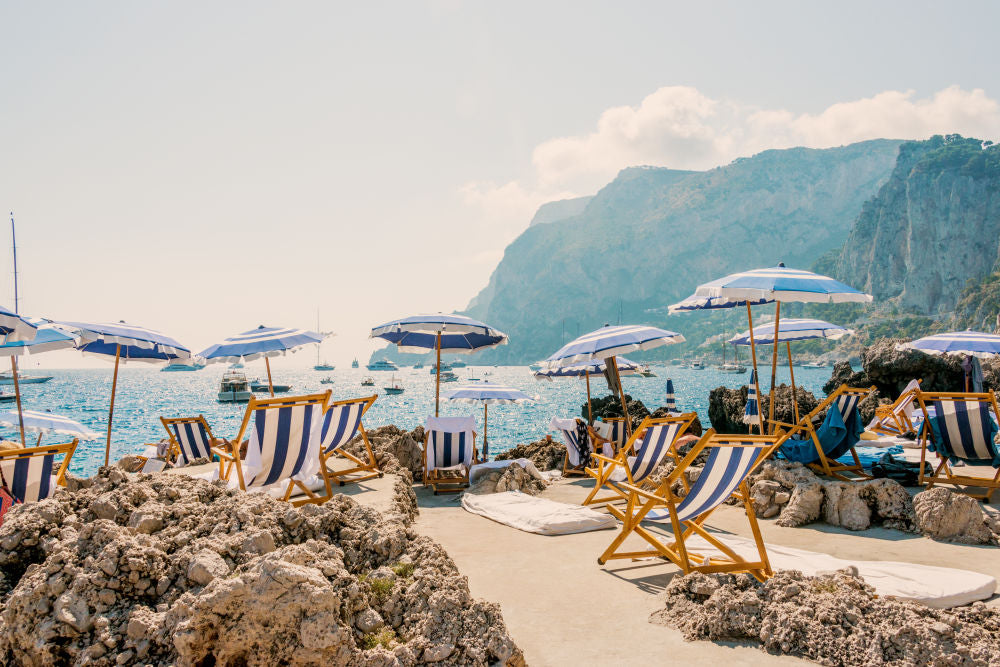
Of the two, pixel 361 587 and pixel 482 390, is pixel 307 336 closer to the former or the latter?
pixel 482 390

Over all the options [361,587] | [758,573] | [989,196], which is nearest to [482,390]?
[758,573]

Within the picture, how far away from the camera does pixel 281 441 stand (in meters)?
4.38

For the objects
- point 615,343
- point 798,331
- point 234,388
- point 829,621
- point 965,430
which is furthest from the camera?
point 234,388

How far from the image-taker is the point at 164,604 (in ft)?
7.99

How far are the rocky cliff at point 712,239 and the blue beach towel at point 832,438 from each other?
168368 millimetres

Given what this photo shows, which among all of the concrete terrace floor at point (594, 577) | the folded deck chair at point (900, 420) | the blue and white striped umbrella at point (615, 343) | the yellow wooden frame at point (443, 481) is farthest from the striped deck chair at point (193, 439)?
the folded deck chair at point (900, 420)

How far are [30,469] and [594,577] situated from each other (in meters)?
3.92

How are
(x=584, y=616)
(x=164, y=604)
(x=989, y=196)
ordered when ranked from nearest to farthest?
(x=164, y=604) < (x=584, y=616) < (x=989, y=196)

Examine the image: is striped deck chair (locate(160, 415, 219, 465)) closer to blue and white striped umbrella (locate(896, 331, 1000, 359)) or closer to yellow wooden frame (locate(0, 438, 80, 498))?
yellow wooden frame (locate(0, 438, 80, 498))

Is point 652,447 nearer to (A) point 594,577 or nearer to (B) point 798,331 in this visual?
(A) point 594,577

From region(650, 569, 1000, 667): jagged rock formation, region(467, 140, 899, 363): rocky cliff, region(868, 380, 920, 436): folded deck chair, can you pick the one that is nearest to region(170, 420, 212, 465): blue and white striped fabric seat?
region(650, 569, 1000, 667): jagged rock formation

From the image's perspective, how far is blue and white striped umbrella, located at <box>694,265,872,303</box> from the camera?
19.2ft

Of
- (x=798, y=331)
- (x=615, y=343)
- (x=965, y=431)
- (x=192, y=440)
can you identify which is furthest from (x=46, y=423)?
(x=798, y=331)

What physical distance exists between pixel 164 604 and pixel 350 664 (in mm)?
855
